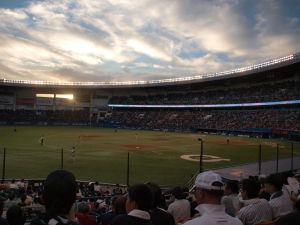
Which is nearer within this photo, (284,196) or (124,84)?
(284,196)

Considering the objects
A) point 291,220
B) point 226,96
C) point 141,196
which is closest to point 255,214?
point 141,196

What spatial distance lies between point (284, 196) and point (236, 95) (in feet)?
281

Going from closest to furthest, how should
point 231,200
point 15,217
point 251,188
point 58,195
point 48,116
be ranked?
point 58,195
point 15,217
point 251,188
point 231,200
point 48,116

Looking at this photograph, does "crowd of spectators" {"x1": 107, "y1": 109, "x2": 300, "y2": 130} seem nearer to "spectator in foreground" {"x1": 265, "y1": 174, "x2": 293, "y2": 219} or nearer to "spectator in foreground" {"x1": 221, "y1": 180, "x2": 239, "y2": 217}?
"spectator in foreground" {"x1": 221, "y1": 180, "x2": 239, "y2": 217}

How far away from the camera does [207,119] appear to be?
8788 centimetres

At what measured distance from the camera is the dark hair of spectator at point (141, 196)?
4.15 metres

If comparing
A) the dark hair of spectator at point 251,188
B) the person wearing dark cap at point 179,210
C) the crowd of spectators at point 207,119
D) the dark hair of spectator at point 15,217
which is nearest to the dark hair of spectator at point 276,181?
the dark hair of spectator at point 251,188

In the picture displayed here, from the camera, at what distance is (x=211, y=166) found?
2919 cm

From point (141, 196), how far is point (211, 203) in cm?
103

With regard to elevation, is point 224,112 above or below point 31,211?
above

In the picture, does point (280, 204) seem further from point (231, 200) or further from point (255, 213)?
point (231, 200)

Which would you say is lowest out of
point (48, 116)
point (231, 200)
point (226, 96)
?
point (231, 200)

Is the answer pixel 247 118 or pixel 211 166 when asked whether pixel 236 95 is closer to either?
pixel 247 118

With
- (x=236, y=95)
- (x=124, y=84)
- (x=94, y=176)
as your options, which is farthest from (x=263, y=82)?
(x=94, y=176)
